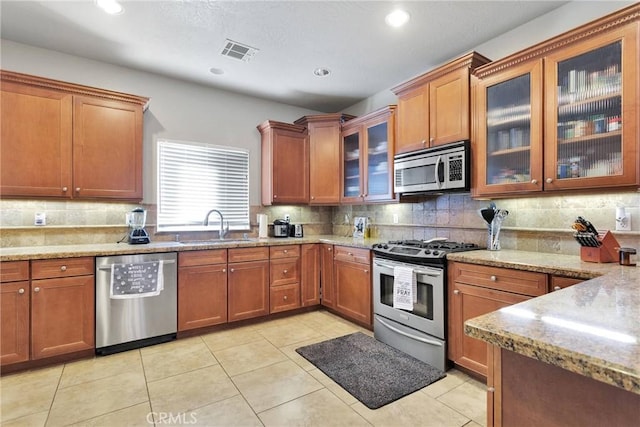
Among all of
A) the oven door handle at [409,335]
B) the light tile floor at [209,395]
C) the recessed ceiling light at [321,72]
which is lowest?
the light tile floor at [209,395]

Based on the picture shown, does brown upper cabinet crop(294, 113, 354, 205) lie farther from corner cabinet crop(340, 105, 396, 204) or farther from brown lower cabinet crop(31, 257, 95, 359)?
brown lower cabinet crop(31, 257, 95, 359)

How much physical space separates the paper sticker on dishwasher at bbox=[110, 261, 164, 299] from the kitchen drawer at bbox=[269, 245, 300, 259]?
119 cm

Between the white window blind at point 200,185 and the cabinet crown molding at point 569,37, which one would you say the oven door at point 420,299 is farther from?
the white window blind at point 200,185

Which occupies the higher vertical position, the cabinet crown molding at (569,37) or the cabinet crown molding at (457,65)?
the cabinet crown molding at (457,65)

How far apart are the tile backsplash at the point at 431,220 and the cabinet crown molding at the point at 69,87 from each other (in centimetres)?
105

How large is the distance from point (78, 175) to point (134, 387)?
195 cm

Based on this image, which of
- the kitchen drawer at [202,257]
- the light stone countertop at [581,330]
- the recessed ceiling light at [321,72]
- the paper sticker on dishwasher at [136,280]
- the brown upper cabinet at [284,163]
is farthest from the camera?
the brown upper cabinet at [284,163]

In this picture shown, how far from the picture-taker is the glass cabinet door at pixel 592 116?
1.90 meters

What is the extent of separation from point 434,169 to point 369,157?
105cm

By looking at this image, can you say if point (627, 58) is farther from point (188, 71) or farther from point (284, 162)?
point (188, 71)

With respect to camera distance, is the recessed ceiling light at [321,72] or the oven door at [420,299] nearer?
the oven door at [420,299]

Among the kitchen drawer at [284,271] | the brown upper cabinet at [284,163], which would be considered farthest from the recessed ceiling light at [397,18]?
the kitchen drawer at [284,271]

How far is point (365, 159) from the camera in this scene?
3.83m

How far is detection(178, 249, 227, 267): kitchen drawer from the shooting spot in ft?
10.2
